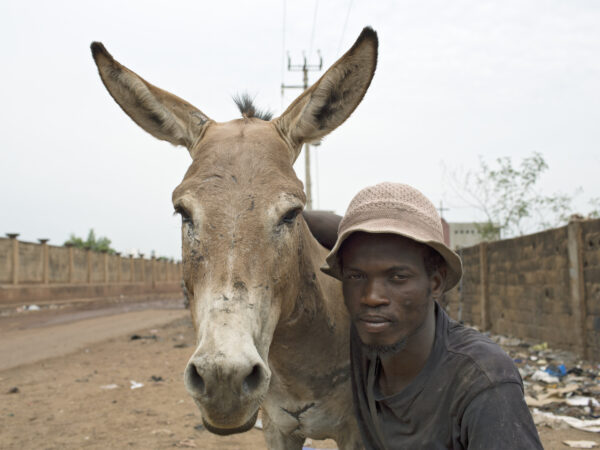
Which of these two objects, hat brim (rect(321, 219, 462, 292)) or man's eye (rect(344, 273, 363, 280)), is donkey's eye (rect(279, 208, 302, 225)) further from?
man's eye (rect(344, 273, 363, 280))

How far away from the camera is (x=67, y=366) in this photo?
9320mm

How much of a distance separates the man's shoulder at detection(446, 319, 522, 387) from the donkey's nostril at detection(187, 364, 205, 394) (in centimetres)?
107

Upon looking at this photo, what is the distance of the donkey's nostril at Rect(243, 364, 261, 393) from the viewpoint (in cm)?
162

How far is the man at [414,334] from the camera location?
1.91 m

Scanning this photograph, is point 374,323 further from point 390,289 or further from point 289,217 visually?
point 289,217

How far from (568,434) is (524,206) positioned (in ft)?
52.0

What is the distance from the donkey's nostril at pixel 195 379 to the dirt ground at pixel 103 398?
3974mm

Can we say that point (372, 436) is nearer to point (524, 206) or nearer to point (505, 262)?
point (505, 262)

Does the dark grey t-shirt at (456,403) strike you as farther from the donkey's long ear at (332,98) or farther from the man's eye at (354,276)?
the donkey's long ear at (332,98)

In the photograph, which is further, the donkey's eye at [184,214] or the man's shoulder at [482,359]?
the donkey's eye at [184,214]

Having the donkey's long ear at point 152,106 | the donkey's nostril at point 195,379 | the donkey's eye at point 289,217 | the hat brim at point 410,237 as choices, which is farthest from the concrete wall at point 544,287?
the donkey's nostril at point 195,379

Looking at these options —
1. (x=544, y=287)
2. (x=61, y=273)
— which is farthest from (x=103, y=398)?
(x=61, y=273)

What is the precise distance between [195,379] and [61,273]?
95.3 ft

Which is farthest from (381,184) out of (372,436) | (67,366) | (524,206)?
(524,206)
